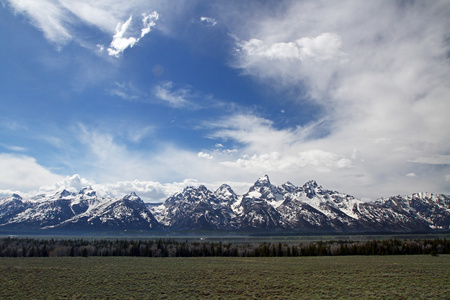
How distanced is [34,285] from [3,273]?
1352cm

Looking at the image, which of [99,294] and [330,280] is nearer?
[99,294]

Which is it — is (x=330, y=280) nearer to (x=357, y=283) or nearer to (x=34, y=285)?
(x=357, y=283)

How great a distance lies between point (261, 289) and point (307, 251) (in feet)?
277

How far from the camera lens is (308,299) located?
2761 centimetres

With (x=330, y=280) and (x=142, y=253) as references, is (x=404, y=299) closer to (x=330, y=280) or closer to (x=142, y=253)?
(x=330, y=280)

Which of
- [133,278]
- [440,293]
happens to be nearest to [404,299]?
[440,293]

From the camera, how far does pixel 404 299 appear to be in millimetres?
26797

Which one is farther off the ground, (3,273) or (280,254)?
(3,273)

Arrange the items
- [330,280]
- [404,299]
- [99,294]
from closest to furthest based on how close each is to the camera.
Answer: [404,299] < [99,294] < [330,280]

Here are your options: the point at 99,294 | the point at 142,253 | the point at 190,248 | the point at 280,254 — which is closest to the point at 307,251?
the point at 280,254

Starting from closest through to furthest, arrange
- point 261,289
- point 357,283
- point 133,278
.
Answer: point 261,289
point 357,283
point 133,278

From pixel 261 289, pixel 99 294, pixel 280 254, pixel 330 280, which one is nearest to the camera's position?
pixel 99 294

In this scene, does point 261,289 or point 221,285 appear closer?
point 261,289

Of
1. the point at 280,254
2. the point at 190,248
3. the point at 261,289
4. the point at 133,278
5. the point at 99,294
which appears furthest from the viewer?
the point at 190,248
